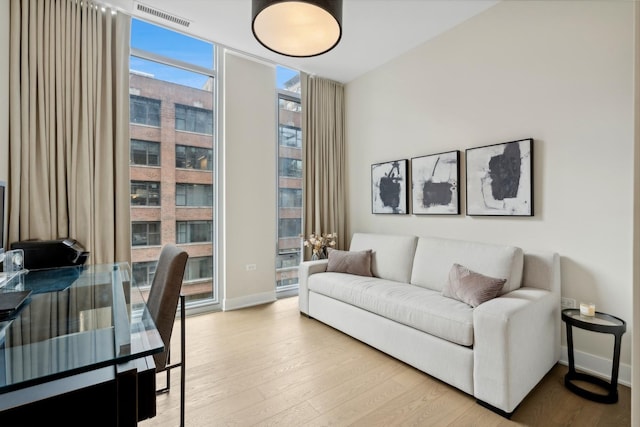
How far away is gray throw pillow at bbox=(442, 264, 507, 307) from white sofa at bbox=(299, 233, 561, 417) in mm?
60

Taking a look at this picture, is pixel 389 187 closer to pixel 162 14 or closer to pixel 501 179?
pixel 501 179

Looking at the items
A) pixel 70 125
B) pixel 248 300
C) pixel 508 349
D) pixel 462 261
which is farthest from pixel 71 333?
pixel 248 300

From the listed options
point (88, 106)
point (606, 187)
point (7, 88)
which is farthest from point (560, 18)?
point (7, 88)

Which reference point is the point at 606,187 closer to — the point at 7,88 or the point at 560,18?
the point at 560,18

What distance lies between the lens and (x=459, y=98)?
3.07 m

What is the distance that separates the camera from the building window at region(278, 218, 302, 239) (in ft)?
14.1

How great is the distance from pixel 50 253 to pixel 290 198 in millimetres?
2694

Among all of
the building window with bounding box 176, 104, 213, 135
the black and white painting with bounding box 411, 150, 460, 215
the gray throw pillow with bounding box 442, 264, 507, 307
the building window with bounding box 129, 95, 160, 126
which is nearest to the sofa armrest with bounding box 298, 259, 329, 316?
the black and white painting with bounding box 411, 150, 460, 215

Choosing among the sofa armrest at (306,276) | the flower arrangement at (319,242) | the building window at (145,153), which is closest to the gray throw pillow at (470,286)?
the sofa armrest at (306,276)

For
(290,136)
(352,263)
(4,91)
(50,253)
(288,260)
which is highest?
(290,136)

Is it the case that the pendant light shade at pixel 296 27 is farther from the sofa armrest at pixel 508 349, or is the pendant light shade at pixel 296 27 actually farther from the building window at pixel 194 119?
the sofa armrest at pixel 508 349

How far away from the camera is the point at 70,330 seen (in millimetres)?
1097

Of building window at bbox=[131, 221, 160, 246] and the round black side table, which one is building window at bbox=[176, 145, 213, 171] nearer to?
building window at bbox=[131, 221, 160, 246]

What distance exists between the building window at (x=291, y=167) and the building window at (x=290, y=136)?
0.22 metres
